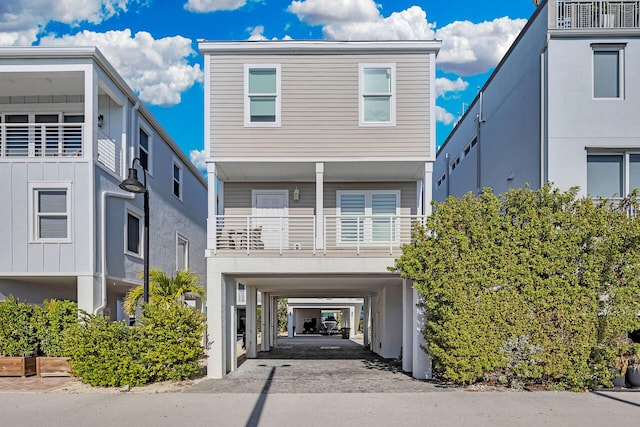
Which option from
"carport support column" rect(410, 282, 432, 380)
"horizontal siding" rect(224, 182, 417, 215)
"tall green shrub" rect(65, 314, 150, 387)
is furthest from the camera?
"horizontal siding" rect(224, 182, 417, 215)

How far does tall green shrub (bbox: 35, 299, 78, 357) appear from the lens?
12523 millimetres

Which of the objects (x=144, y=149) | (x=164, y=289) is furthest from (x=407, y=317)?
(x=144, y=149)

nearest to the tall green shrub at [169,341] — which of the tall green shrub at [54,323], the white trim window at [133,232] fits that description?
the tall green shrub at [54,323]

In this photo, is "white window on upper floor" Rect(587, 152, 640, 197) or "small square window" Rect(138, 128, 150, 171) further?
"small square window" Rect(138, 128, 150, 171)

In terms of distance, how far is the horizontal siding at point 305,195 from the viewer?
15.6 meters

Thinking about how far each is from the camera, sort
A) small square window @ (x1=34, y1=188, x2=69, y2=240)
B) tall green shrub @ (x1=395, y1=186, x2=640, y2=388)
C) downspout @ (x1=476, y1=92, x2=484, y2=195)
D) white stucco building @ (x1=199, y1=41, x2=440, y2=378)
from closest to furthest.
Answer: tall green shrub @ (x1=395, y1=186, x2=640, y2=388) < small square window @ (x1=34, y1=188, x2=69, y2=240) < white stucco building @ (x1=199, y1=41, x2=440, y2=378) < downspout @ (x1=476, y1=92, x2=484, y2=195)

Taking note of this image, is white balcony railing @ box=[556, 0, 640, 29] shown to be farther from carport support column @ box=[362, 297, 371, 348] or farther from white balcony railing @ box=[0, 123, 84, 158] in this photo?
carport support column @ box=[362, 297, 371, 348]

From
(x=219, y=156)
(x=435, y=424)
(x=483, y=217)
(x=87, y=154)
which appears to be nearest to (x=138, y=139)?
(x=87, y=154)

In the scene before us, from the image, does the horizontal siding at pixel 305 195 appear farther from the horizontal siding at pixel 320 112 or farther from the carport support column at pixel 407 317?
the carport support column at pixel 407 317

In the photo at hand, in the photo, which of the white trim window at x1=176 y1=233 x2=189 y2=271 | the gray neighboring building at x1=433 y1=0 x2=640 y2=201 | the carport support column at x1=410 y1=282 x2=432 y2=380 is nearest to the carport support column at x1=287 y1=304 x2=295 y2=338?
the white trim window at x1=176 y1=233 x2=189 y2=271

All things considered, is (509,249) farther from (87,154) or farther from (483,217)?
(87,154)

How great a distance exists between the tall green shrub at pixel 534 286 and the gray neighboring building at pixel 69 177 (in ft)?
27.0

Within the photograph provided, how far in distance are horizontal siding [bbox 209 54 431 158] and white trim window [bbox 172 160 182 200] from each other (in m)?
7.86

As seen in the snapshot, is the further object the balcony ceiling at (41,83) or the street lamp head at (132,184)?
the balcony ceiling at (41,83)
